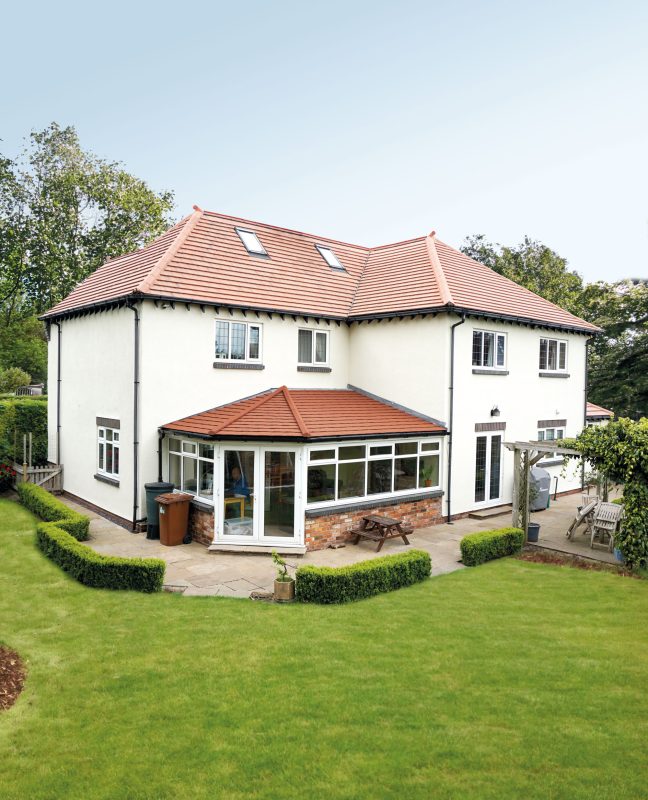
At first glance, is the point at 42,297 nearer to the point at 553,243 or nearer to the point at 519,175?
the point at 519,175

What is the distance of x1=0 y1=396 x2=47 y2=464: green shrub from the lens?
21938 millimetres

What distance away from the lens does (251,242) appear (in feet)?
65.7

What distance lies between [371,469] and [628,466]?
6.40m

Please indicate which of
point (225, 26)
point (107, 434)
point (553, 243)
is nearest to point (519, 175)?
point (225, 26)

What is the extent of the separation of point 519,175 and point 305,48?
30.2 ft

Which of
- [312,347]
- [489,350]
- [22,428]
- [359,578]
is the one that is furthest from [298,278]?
[22,428]

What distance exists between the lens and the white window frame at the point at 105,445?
55.7 ft

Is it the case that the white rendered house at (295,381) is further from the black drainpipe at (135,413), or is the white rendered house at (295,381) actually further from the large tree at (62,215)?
the large tree at (62,215)

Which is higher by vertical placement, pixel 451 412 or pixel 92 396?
pixel 92 396

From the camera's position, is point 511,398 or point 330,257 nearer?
point 511,398

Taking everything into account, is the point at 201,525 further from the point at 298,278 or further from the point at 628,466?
the point at 628,466

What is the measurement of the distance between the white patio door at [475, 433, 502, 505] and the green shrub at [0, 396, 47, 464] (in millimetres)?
16318

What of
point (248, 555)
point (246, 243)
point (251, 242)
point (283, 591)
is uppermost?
point (251, 242)

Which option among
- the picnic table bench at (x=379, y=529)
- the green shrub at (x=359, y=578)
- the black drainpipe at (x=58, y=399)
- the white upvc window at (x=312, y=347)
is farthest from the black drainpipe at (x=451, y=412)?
the black drainpipe at (x=58, y=399)
